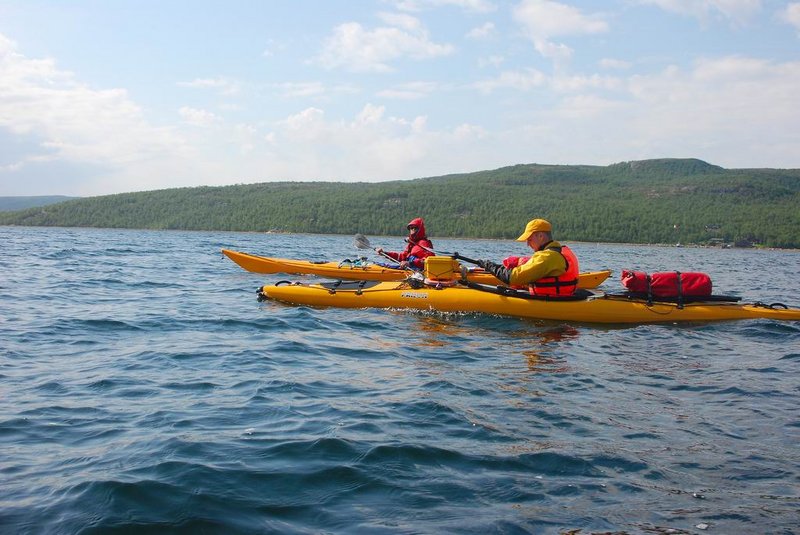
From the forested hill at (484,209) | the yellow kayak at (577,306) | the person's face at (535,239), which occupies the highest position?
the forested hill at (484,209)

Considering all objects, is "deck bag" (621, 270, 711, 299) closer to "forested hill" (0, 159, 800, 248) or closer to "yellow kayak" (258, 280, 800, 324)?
"yellow kayak" (258, 280, 800, 324)

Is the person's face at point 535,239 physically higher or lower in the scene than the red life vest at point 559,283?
higher

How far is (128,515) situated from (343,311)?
7.63 metres

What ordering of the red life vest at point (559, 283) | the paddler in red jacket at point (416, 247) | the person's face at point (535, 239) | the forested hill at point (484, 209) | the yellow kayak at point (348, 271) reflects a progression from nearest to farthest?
the person's face at point (535, 239) < the red life vest at point (559, 283) < the paddler in red jacket at point (416, 247) < the yellow kayak at point (348, 271) < the forested hill at point (484, 209)

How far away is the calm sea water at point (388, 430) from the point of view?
3604mm

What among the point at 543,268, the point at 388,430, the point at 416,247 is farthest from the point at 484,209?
the point at 388,430

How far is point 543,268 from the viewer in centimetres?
1000

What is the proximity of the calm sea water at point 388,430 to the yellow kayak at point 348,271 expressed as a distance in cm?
545

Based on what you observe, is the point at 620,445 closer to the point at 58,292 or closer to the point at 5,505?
the point at 5,505

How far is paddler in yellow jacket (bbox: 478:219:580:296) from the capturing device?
9.88 metres

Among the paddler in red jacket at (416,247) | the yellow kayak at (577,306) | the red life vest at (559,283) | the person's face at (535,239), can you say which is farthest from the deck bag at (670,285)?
the paddler in red jacket at (416,247)

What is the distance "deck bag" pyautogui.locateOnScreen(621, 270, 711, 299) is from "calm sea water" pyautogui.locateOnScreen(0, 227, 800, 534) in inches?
57.0

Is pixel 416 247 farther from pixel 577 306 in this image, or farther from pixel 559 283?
pixel 577 306

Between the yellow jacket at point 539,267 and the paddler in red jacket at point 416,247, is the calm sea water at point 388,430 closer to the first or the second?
the yellow jacket at point 539,267
